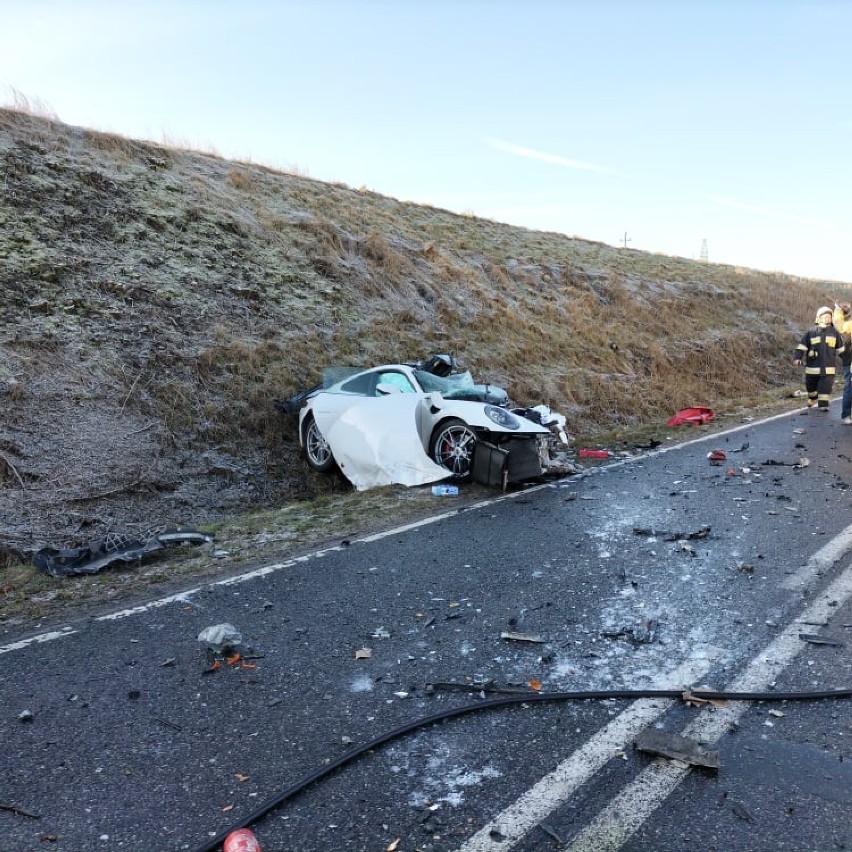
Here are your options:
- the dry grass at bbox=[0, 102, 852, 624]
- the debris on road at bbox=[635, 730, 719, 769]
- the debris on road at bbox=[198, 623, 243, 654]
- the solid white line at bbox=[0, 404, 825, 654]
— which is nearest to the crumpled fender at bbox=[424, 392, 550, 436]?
the solid white line at bbox=[0, 404, 825, 654]

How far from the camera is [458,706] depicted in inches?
135

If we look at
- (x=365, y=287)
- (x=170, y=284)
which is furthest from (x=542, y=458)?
(x=365, y=287)

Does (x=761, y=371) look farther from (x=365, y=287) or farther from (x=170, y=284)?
(x=170, y=284)

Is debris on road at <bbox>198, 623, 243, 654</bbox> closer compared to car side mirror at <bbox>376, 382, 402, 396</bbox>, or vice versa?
debris on road at <bbox>198, 623, 243, 654</bbox>

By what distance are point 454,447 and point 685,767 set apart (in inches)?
228

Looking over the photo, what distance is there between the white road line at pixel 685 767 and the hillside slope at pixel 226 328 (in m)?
6.18

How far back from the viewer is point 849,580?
4891 mm

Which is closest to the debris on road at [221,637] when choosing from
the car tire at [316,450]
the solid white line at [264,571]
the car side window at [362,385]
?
the solid white line at [264,571]

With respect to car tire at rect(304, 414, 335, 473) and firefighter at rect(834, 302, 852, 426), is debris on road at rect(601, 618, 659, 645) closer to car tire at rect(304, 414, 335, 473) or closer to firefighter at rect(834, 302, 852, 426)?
car tire at rect(304, 414, 335, 473)

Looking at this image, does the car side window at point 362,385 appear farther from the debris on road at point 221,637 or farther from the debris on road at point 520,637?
the debris on road at point 520,637

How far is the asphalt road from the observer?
2619mm

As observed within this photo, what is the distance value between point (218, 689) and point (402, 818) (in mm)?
1430

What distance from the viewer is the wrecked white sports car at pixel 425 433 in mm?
8242

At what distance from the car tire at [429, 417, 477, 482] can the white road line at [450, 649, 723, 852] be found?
489 cm
